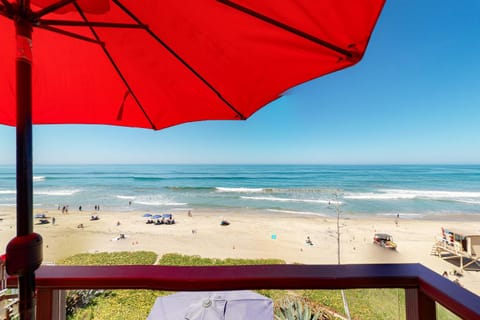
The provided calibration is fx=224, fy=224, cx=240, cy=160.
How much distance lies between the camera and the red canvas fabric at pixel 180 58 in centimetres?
61

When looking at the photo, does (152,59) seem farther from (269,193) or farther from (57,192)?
(57,192)

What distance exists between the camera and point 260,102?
90 centimetres

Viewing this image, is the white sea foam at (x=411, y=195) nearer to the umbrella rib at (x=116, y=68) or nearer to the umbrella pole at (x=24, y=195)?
the umbrella rib at (x=116, y=68)

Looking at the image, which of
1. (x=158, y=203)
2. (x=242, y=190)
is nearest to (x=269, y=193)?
(x=242, y=190)

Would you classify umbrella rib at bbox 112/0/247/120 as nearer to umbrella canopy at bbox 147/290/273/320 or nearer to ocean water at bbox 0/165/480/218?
umbrella canopy at bbox 147/290/273/320

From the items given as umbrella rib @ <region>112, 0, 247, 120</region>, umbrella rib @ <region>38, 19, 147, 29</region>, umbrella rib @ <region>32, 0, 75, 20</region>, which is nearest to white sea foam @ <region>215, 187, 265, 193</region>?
umbrella rib @ <region>112, 0, 247, 120</region>

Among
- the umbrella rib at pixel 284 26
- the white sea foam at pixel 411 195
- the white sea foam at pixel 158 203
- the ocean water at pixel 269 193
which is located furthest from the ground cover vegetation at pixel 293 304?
the white sea foam at pixel 411 195

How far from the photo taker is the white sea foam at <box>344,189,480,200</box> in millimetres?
14812

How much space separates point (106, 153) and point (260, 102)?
38116 millimetres

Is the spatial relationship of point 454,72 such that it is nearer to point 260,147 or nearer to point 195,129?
point 260,147

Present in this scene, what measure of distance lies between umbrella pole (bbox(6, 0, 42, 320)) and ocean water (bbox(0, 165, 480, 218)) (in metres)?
12.7

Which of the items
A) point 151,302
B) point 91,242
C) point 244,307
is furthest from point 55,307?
point 91,242

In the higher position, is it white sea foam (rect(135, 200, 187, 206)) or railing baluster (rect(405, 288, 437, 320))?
railing baluster (rect(405, 288, 437, 320))

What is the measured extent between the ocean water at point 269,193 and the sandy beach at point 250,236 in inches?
54.8
